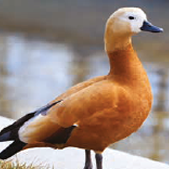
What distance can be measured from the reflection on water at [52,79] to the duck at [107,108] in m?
2.37

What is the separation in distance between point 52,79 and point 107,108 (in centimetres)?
502

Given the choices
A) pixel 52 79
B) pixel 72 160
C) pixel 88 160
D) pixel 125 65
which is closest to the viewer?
pixel 125 65

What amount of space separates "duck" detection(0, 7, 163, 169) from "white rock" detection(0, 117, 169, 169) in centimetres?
92

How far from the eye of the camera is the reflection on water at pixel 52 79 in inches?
219

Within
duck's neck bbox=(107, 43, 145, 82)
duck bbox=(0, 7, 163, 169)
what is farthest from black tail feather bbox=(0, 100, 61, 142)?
duck's neck bbox=(107, 43, 145, 82)

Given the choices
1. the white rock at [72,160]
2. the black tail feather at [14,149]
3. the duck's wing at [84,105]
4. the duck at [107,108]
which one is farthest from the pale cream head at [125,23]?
the white rock at [72,160]

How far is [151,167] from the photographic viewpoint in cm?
388

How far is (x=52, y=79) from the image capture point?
7.75m

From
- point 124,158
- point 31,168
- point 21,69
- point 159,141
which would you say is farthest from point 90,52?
point 31,168

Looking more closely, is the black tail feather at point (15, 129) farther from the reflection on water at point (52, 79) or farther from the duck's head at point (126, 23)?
the reflection on water at point (52, 79)

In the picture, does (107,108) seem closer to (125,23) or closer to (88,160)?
(125,23)

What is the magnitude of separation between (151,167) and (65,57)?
5388 mm

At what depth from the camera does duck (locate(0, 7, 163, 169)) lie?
9.14ft

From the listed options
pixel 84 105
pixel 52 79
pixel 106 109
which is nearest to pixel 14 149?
pixel 84 105
